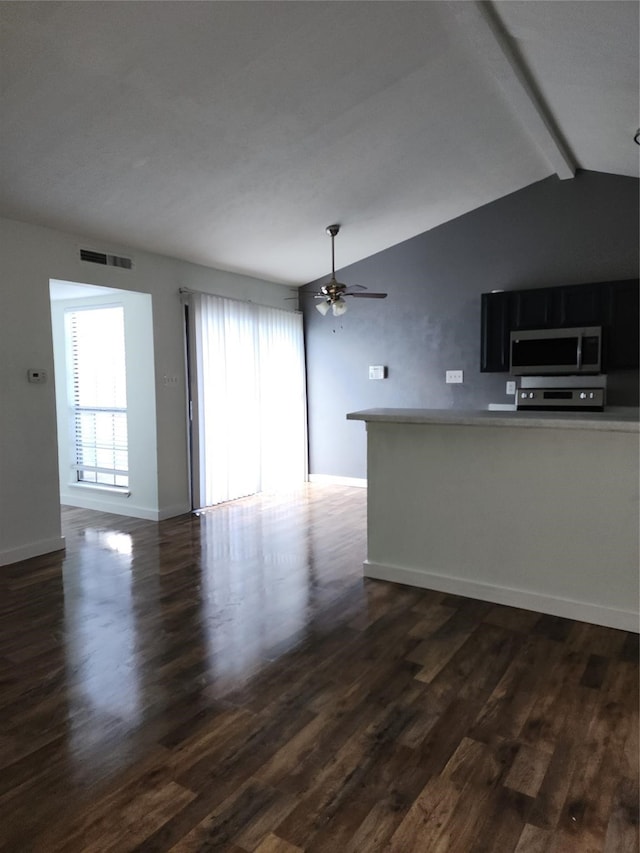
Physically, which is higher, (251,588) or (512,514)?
(512,514)

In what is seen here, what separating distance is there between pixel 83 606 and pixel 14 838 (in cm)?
171

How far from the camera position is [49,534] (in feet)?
14.1

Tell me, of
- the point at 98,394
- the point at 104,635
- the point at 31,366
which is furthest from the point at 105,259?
the point at 104,635

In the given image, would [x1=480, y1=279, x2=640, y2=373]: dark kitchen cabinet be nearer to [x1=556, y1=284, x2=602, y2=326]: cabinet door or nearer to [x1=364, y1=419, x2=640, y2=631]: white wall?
[x1=556, y1=284, x2=602, y2=326]: cabinet door

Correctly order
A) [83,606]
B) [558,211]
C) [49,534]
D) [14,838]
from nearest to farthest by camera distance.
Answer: [14,838]
[83,606]
[49,534]
[558,211]

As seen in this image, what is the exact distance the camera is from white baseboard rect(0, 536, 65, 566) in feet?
13.1

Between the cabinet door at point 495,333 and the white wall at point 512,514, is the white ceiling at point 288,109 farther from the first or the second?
the white wall at point 512,514

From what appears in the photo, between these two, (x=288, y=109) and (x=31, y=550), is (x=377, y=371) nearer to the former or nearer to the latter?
(x=288, y=109)

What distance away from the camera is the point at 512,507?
3127mm

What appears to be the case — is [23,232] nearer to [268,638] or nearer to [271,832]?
[268,638]

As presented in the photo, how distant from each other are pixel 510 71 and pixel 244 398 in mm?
3873

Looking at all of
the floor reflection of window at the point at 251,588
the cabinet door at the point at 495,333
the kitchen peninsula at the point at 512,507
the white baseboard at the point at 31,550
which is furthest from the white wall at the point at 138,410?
the cabinet door at the point at 495,333

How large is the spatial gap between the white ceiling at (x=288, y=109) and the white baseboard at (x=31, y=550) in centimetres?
243

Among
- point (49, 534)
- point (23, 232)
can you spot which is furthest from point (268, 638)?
point (23, 232)
